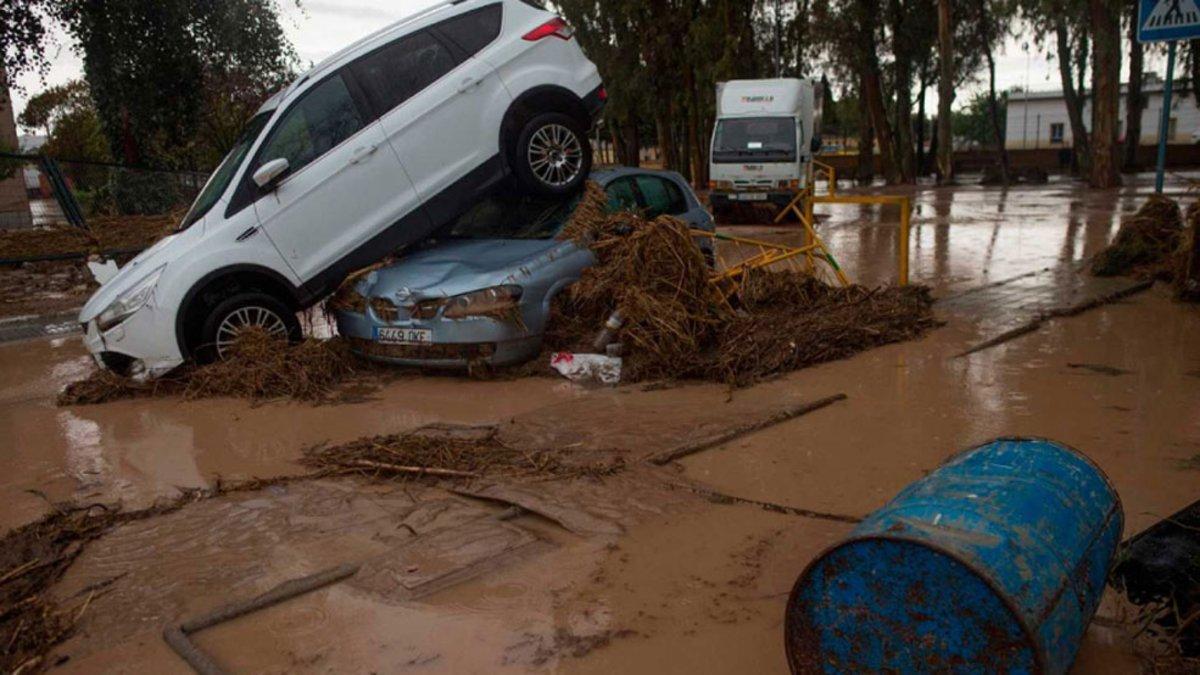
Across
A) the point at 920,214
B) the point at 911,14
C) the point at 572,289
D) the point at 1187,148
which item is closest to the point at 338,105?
the point at 572,289

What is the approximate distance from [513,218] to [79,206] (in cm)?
985

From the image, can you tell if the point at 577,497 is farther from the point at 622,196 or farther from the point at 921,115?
the point at 921,115

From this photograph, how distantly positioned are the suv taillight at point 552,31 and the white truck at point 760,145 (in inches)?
478

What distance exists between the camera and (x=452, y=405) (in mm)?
6535

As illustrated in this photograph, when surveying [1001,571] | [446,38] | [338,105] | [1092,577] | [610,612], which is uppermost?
[446,38]

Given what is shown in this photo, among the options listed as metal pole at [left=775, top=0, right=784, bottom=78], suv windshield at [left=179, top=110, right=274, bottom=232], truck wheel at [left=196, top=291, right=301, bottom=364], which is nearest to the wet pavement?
truck wheel at [left=196, top=291, right=301, bottom=364]

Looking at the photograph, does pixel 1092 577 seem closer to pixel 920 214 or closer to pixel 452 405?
pixel 452 405

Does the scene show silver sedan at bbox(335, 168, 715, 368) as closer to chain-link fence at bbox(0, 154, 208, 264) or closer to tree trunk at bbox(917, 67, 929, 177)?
chain-link fence at bbox(0, 154, 208, 264)

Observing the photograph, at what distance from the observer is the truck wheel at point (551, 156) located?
826 cm

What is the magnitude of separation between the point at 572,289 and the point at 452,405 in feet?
4.70

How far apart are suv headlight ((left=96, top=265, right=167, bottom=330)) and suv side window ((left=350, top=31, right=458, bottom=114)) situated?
2304 mm

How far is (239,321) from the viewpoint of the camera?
7.35 m

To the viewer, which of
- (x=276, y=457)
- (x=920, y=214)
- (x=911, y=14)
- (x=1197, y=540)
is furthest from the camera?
(x=911, y=14)

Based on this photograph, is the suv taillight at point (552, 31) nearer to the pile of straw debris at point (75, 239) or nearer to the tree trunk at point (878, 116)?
the pile of straw debris at point (75, 239)
